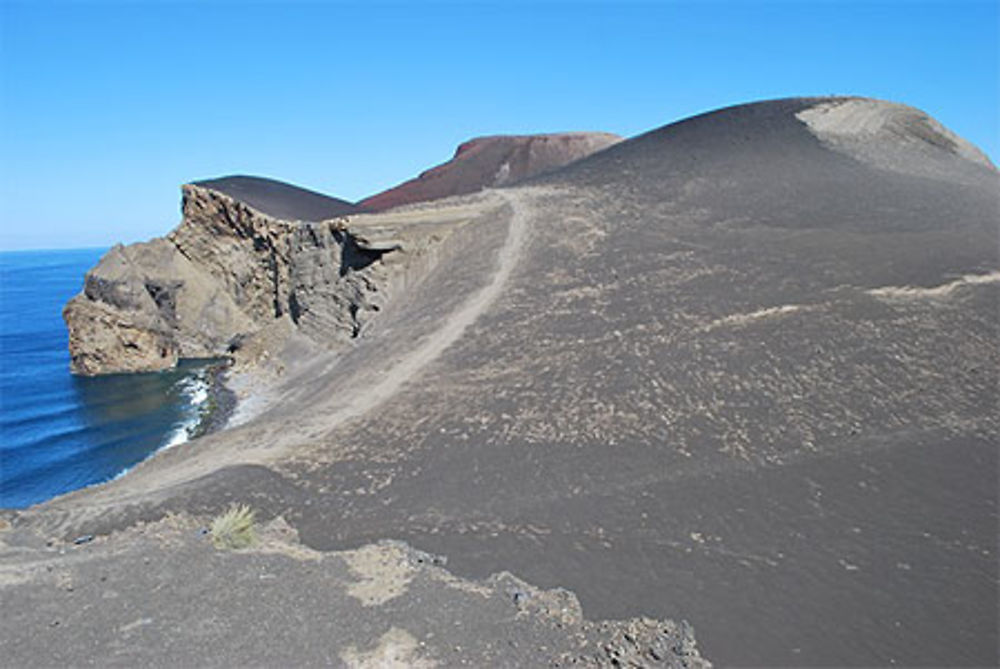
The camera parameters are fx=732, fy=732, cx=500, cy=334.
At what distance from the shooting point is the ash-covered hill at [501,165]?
63.8m

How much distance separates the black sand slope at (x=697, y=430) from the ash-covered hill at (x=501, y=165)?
3933 cm

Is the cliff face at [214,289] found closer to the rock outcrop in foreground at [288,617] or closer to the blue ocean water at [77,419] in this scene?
the blue ocean water at [77,419]

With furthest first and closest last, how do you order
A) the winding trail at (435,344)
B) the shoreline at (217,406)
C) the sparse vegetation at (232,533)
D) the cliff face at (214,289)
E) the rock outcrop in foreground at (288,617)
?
1. the cliff face at (214,289)
2. the shoreline at (217,406)
3. the winding trail at (435,344)
4. the sparse vegetation at (232,533)
5. the rock outcrop in foreground at (288,617)

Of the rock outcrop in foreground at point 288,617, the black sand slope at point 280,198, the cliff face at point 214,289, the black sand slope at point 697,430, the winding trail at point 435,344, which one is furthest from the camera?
the black sand slope at point 280,198

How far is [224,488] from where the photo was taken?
41.0 feet

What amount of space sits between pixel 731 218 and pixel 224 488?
1742cm

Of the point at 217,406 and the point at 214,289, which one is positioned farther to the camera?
the point at 214,289

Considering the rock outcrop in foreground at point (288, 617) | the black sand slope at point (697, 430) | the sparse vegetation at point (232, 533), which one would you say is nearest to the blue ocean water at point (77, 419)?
the black sand slope at point (697, 430)

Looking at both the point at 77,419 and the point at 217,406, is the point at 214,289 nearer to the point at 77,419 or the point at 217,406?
the point at 77,419

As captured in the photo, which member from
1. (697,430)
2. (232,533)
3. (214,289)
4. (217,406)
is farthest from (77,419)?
(697,430)

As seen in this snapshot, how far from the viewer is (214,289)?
121ft

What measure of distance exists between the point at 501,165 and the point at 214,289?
114 feet

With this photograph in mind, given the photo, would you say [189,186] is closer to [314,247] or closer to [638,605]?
[314,247]

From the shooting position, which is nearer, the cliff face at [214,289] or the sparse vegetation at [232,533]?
the sparse vegetation at [232,533]
